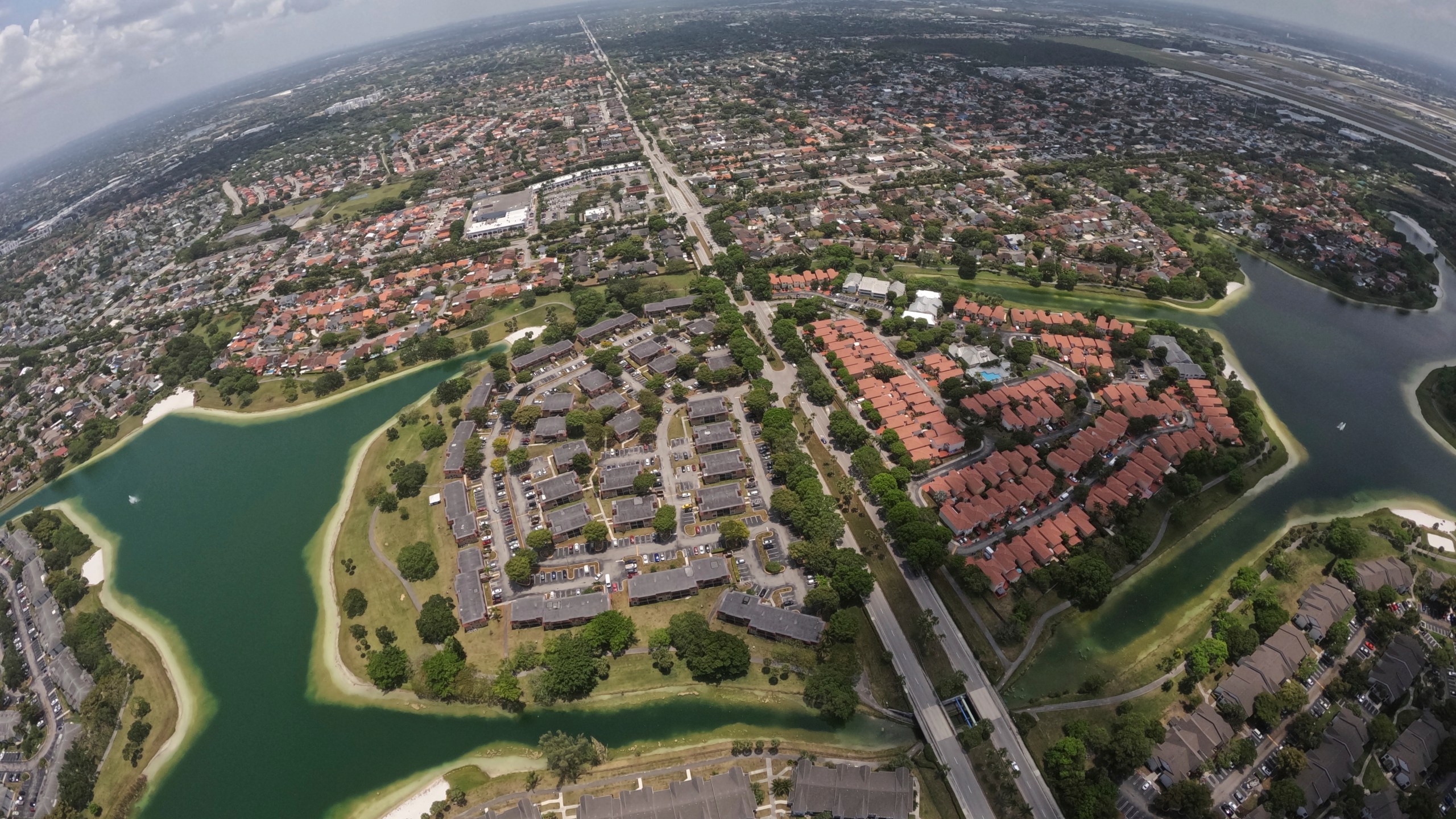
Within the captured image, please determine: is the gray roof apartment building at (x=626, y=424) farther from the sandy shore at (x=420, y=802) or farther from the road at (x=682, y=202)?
the road at (x=682, y=202)

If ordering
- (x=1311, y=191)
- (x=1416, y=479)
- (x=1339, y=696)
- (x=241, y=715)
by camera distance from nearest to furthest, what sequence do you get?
(x=1339, y=696) < (x=241, y=715) < (x=1416, y=479) < (x=1311, y=191)

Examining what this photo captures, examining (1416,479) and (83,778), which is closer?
(83,778)

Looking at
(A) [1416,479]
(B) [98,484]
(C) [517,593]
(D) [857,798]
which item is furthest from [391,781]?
(A) [1416,479]

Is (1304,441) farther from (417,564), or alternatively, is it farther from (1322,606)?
(417,564)

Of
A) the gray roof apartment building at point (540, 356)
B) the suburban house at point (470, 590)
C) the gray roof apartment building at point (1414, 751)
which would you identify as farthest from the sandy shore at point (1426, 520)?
the gray roof apartment building at point (540, 356)

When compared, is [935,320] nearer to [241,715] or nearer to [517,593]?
[517,593]

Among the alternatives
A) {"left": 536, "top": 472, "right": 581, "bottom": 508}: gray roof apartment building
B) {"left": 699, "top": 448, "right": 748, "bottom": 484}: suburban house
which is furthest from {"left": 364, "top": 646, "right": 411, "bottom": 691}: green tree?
{"left": 699, "top": 448, "right": 748, "bottom": 484}: suburban house
